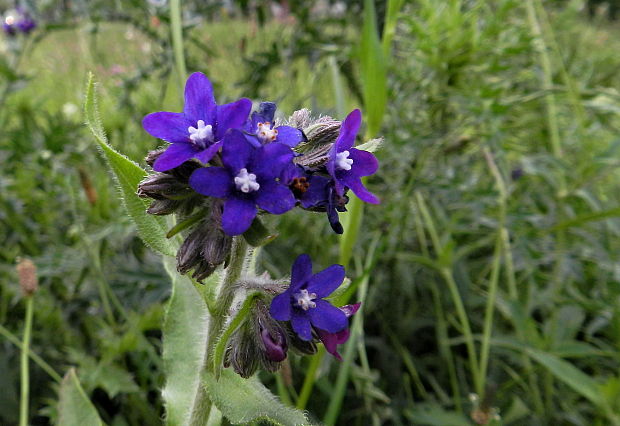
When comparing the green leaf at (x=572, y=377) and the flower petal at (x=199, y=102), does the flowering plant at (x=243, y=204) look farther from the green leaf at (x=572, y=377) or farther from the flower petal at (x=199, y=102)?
the green leaf at (x=572, y=377)

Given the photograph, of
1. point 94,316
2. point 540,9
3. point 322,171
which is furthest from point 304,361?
point 540,9

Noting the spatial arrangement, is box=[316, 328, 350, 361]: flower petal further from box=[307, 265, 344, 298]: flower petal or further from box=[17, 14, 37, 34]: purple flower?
box=[17, 14, 37, 34]: purple flower

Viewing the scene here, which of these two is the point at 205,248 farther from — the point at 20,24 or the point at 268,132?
the point at 20,24

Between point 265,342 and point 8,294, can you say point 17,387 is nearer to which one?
Result: point 8,294

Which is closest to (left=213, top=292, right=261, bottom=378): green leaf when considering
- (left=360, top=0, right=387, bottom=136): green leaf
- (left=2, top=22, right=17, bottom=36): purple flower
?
(left=360, top=0, right=387, bottom=136): green leaf

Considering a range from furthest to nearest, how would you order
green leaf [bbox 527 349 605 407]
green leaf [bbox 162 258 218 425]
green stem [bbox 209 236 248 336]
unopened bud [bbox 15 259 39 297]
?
green leaf [bbox 527 349 605 407], unopened bud [bbox 15 259 39 297], green leaf [bbox 162 258 218 425], green stem [bbox 209 236 248 336]

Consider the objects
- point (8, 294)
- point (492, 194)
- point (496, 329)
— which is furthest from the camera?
point (496, 329)

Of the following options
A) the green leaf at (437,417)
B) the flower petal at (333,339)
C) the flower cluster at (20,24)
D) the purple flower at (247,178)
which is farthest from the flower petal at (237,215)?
the flower cluster at (20,24)
